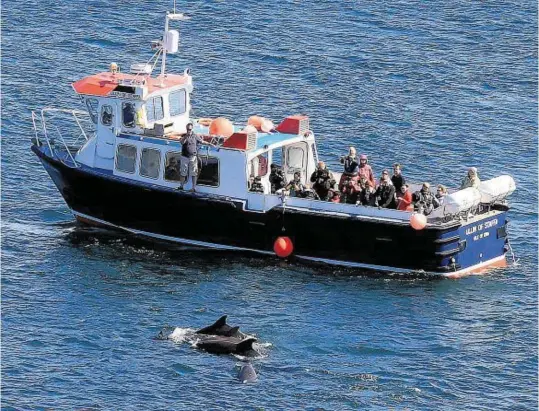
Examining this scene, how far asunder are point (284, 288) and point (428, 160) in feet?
47.3

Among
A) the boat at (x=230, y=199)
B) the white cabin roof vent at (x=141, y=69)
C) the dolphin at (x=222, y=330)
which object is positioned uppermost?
the white cabin roof vent at (x=141, y=69)

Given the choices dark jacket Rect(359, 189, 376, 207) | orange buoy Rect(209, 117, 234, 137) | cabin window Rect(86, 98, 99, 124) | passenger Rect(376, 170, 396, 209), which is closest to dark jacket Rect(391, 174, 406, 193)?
passenger Rect(376, 170, 396, 209)

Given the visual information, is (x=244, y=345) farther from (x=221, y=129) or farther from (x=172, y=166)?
(x=221, y=129)

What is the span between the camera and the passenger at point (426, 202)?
47.7 metres

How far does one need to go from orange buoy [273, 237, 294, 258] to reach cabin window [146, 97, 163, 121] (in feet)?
22.3

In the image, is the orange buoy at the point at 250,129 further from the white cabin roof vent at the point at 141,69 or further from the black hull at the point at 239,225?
the white cabin roof vent at the point at 141,69

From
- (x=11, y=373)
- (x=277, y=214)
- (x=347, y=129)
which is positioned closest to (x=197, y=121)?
(x=277, y=214)

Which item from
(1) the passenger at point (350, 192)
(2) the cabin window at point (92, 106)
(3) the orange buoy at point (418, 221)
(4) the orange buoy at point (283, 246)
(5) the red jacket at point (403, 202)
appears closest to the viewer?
(3) the orange buoy at point (418, 221)

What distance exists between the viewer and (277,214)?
160 feet

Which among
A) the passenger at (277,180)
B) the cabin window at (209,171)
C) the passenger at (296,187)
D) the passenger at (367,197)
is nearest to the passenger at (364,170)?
the passenger at (367,197)

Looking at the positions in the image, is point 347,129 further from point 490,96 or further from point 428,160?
point 490,96

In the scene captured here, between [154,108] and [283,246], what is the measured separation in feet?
24.2

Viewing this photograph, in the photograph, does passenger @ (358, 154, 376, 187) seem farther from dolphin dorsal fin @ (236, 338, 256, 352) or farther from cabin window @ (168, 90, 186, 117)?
dolphin dorsal fin @ (236, 338, 256, 352)

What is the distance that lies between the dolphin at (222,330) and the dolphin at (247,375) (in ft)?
6.72
